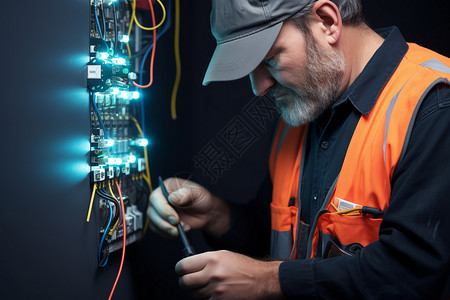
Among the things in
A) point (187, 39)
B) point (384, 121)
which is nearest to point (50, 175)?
point (384, 121)

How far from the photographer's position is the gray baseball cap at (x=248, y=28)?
3.38 feet

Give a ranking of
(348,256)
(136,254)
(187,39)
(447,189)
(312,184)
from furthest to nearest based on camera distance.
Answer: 1. (187,39)
2. (136,254)
3. (312,184)
4. (348,256)
5. (447,189)

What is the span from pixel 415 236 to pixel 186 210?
0.78 m

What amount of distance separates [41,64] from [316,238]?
0.87 metres

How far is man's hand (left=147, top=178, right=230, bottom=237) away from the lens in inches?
49.8

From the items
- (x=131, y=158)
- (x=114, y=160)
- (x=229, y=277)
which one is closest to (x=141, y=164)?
(x=131, y=158)

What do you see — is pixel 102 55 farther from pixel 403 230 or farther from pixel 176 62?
pixel 403 230

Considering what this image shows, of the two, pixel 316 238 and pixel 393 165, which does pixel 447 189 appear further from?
pixel 316 238

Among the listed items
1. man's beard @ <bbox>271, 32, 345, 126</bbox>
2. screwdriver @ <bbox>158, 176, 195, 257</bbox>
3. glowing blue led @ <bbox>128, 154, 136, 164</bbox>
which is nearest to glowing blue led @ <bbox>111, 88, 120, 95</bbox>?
glowing blue led @ <bbox>128, 154, 136, 164</bbox>

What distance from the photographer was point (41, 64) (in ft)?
2.85

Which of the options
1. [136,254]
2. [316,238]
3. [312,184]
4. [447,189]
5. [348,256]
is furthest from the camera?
[136,254]

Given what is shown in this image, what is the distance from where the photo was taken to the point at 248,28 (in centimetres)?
106

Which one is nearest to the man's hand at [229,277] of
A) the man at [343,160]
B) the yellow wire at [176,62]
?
the man at [343,160]

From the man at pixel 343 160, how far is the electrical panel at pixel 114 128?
5.1 inches
